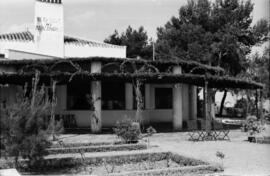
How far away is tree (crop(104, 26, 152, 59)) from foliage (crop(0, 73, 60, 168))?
3659cm

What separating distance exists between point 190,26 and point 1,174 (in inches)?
1120

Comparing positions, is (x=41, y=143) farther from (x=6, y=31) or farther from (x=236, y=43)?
(x=236, y=43)

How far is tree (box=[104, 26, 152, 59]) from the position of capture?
151ft

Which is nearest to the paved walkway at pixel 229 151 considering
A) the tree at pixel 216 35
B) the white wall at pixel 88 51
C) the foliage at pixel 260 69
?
the white wall at pixel 88 51

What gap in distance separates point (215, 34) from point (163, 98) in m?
11.3

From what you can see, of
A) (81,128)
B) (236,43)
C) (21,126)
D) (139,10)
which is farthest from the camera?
(236,43)

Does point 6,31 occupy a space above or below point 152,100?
above

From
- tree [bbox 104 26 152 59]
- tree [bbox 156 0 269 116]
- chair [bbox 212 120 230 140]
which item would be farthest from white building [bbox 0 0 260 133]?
tree [bbox 104 26 152 59]

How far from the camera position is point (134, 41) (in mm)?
47188

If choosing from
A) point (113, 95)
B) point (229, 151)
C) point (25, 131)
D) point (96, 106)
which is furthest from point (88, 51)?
point (25, 131)

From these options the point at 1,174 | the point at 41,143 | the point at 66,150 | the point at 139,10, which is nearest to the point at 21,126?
the point at 41,143

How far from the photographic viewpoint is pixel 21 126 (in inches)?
344

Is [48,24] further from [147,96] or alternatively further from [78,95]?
[147,96]

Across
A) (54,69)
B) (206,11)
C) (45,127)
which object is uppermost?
(206,11)
